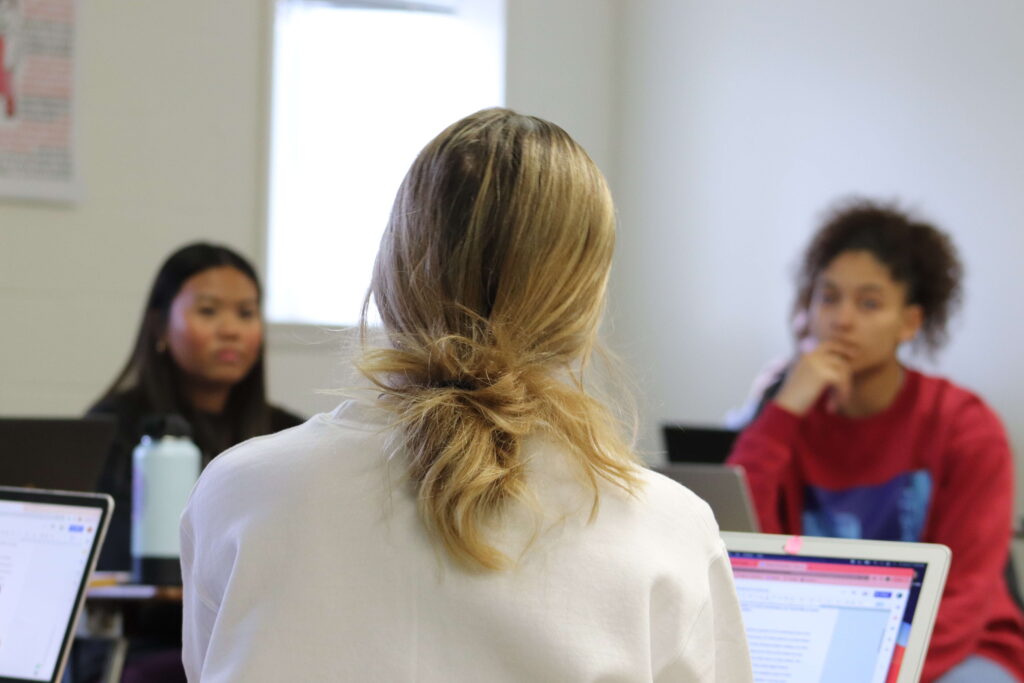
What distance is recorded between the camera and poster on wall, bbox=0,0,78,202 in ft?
12.4

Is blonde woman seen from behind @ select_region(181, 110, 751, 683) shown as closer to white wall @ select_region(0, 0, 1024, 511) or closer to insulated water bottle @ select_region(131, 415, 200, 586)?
insulated water bottle @ select_region(131, 415, 200, 586)

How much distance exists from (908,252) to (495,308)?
1938mm

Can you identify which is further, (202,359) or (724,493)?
(202,359)

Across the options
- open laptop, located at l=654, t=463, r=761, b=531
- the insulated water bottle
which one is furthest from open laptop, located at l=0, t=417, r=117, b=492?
open laptop, located at l=654, t=463, r=761, b=531

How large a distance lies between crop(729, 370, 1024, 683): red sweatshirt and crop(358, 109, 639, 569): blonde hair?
4.60ft

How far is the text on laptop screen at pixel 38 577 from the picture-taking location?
1.30 meters

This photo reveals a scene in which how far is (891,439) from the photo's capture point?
249 centimetres

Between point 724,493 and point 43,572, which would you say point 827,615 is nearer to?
point 724,493

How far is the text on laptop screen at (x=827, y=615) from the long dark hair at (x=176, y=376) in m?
1.71

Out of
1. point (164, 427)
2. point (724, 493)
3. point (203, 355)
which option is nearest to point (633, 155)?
point (203, 355)

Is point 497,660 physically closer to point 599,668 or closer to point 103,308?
point 599,668

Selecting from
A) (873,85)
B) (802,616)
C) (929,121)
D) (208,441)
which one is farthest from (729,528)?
(873,85)

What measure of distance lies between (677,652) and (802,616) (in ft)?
0.91

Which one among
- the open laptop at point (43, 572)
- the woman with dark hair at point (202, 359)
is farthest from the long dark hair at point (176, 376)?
the open laptop at point (43, 572)
